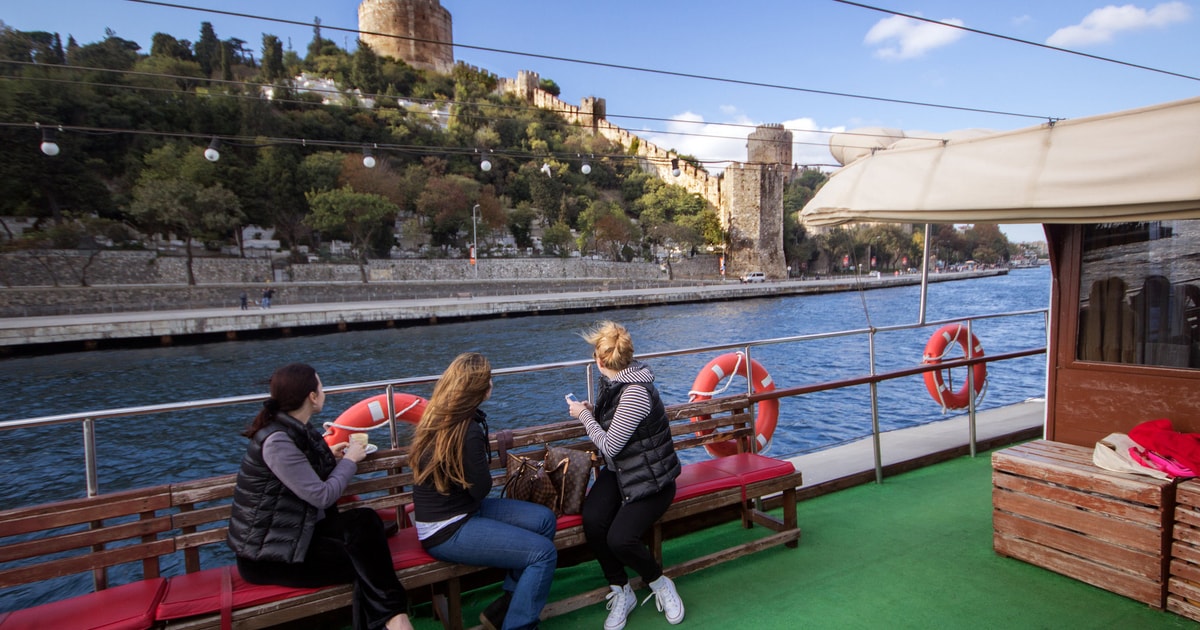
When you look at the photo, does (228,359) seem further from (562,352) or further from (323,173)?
(323,173)

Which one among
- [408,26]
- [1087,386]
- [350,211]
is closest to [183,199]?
[350,211]

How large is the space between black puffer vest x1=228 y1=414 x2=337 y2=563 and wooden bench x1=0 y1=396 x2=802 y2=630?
11 cm

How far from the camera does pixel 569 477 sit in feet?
7.65

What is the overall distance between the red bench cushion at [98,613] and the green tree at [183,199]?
31744mm

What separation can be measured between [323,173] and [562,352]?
2575 cm

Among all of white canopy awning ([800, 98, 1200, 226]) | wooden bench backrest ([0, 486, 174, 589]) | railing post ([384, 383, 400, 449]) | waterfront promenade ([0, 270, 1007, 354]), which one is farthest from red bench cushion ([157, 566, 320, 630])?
waterfront promenade ([0, 270, 1007, 354])

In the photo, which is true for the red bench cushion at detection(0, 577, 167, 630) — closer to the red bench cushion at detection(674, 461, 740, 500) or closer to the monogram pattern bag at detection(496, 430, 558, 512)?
the monogram pattern bag at detection(496, 430, 558, 512)

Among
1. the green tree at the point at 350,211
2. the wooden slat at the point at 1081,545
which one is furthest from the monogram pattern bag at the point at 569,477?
the green tree at the point at 350,211

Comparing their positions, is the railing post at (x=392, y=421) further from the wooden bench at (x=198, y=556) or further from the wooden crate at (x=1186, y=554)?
the wooden crate at (x=1186, y=554)

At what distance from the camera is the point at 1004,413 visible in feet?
16.6

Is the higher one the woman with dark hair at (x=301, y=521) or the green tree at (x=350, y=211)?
the green tree at (x=350, y=211)

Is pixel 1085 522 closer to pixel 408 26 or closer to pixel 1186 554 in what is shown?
pixel 1186 554

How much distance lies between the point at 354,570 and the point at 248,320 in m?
23.2

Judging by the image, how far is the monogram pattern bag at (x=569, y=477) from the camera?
233cm
